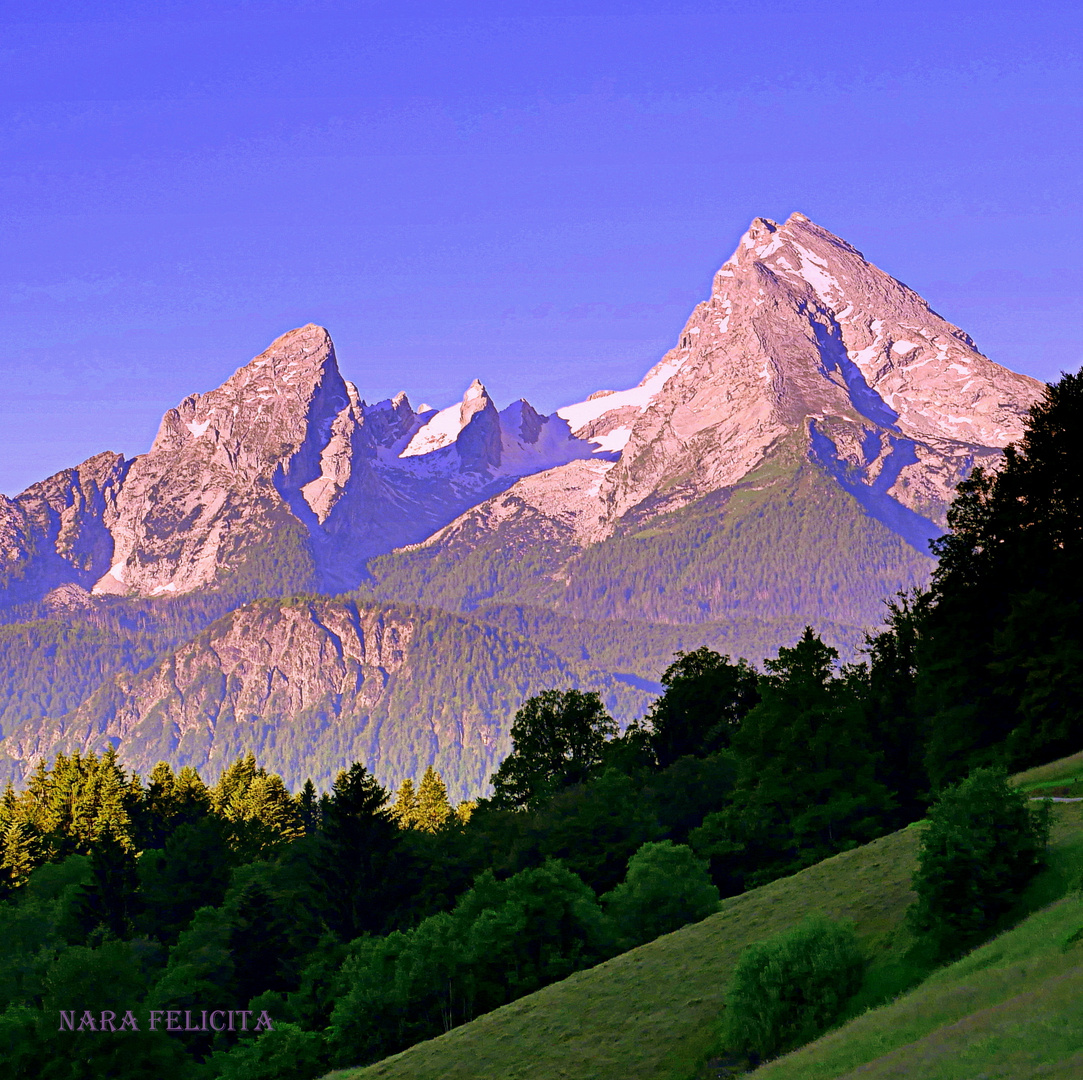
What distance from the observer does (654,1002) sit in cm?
5778

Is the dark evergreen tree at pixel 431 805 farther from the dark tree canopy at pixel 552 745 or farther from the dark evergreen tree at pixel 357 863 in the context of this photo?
the dark evergreen tree at pixel 357 863

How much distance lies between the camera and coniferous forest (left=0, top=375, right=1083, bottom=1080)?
3108 inches

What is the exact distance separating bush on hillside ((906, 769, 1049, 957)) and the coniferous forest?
23442 millimetres

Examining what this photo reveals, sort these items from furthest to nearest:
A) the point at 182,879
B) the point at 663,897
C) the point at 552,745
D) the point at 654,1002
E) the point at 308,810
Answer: the point at 308,810
the point at 552,745
the point at 182,879
the point at 663,897
the point at 654,1002

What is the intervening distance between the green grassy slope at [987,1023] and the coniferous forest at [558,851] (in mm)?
30365

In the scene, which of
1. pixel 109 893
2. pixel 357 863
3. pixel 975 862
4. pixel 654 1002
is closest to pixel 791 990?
pixel 975 862

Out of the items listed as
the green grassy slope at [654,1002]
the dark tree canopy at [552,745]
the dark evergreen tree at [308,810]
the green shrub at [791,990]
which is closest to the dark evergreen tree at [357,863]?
the dark tree canopy at [552,745]

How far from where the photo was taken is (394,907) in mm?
108438

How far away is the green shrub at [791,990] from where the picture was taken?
49938 millimetres

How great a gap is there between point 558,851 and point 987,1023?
215ft

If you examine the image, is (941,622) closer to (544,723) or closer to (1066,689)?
(1066,689)

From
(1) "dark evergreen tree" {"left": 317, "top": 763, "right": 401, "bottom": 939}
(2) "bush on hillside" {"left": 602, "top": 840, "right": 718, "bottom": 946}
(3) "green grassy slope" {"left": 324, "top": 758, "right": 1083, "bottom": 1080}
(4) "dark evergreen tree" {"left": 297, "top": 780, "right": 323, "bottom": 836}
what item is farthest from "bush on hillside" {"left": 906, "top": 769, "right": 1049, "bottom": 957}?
(4) "dark evergreen tree" {"left": 297, "top": 780, "right": 323, "bottom": 836}

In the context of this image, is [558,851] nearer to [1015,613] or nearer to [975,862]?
[1015,613]

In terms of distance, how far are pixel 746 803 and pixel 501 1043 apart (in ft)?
125
